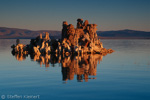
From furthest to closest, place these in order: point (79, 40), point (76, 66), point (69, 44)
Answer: point (79, 40), point (69, 44), point (76, 66)

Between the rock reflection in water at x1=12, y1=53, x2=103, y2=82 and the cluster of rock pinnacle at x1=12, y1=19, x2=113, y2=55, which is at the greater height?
the cluster of rock pinnacle at x1=12, y1=19, x2=113, y2=55

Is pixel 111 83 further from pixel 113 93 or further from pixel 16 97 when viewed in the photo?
pixel 16 97

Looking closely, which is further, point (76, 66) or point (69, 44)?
point (69, 44)

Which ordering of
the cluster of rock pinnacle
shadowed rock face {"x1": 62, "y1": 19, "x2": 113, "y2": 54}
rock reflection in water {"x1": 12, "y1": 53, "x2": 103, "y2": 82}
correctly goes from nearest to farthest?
1. rock reflection in water {"x1": 12, "y1": 53, "x2": 103, "y2": 82}
2. the cluster of rock pinnacle
3. shadowed rock face {"x1": 62, "y1": 19, "x2": 113, "y2": 54}

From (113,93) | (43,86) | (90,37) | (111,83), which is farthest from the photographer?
(90,37)

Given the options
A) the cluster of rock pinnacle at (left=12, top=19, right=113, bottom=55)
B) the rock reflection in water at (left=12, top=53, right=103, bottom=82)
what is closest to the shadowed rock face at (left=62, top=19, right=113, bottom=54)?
the cluster of rock pinnacle at (left=12, top=19, right=113, bottom=55)

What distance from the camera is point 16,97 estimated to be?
64.1ft

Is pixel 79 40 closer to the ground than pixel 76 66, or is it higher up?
higher up

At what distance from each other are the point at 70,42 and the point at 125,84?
50.9 m

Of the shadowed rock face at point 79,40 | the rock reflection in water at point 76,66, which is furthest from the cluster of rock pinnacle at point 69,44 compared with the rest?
the rock reflection in water at point 76,66

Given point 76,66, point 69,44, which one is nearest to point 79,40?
point 69,44

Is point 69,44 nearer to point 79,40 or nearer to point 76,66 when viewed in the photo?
point 79,40

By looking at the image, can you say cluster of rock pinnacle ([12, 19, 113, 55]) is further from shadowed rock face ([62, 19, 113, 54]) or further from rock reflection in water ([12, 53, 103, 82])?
rock reflection in water ([12, 53, 103, 82])

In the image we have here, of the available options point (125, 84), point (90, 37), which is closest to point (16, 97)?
point (125, 84)
